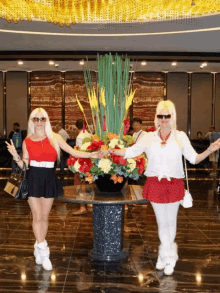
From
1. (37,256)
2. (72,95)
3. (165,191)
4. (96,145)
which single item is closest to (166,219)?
(165,191)

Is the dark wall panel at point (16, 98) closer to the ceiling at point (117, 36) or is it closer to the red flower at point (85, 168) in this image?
the ceiling at point (117, 36)

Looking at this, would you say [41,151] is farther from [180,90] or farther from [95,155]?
[180,90]

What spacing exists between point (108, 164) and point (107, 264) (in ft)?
3.38

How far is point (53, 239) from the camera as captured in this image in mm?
5539

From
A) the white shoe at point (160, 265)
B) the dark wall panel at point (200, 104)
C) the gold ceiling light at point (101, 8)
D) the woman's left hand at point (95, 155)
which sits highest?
the gold ceiling light at point (101, 8)

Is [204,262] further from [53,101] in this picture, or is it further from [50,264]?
[53,101]

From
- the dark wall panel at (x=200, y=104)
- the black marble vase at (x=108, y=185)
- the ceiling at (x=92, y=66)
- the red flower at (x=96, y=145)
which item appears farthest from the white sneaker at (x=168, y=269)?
the dark wall panel at (x=200, y=104)

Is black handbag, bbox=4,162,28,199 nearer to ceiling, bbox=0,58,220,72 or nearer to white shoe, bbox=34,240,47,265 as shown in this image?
white shoe, bbox=34,240,47,265

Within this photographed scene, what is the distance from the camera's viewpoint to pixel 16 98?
1666 cm

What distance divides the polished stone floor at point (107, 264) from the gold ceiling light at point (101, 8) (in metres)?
2.96

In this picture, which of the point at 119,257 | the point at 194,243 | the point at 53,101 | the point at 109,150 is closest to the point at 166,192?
the point at 109,150

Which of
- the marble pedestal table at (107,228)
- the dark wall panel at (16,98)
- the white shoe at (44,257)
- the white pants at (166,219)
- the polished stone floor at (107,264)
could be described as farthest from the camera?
the dark wall panel at (16,98)

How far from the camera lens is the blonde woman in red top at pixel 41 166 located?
427 cm

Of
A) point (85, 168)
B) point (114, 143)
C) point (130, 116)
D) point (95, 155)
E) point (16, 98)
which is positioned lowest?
point (85, 168)
